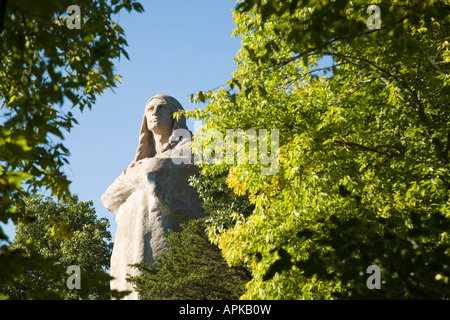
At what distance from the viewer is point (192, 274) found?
1287 centimetres

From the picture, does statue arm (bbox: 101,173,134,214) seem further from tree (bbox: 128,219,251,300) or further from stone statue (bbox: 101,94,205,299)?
tree (bbox: 128,219,251,300)

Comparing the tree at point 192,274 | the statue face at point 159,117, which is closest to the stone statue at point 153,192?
the statue face at point 159,117

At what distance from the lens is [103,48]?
4805mm

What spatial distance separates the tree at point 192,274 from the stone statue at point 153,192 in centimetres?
305

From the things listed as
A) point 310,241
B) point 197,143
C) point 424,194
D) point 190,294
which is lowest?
point 190,294

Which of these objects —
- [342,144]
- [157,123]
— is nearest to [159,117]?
[157,123]

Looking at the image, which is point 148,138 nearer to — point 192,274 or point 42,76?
point 192,274

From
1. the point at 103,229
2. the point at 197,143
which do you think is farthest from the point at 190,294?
the point at 103,229

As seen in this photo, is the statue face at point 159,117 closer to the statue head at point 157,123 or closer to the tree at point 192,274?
the statue head at point 157,123

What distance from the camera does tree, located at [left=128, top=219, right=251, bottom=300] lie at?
12.9m

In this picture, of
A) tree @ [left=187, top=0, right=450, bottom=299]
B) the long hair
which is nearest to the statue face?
the long hair
